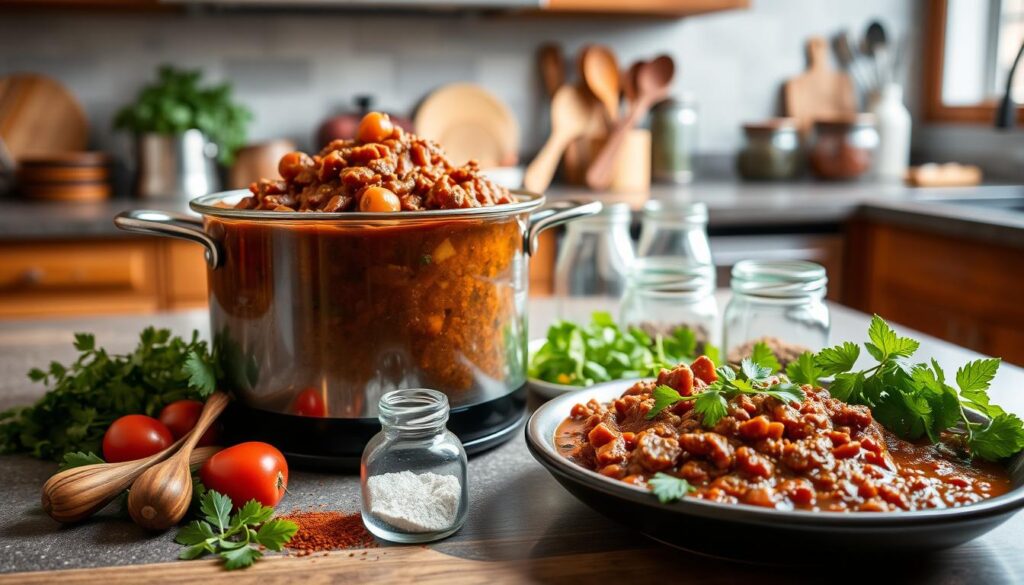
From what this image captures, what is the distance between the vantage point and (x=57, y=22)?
10.3ft

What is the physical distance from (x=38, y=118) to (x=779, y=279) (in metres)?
2.74

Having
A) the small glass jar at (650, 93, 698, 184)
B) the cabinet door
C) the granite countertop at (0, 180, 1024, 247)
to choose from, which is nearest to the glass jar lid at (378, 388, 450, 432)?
the granite countertop at (0, 180, 1024, 247)

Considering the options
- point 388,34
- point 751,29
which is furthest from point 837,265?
point 388,34

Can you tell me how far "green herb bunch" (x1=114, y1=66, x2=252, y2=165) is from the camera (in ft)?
9.55

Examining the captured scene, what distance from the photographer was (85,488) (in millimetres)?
830

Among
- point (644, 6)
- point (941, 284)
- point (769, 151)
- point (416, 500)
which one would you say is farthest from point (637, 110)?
point (416, 500)

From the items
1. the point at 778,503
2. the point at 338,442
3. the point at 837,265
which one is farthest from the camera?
the point at 837,265

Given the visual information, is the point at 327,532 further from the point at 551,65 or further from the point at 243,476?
the point at 551,65

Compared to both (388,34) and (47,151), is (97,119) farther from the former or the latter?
(388,34)

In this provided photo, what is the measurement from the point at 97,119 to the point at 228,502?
9.04 feet

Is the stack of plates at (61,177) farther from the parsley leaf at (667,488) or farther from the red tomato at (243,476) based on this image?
the parsley leaf at (667,488)

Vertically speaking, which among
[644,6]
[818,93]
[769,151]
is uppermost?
[644,6]

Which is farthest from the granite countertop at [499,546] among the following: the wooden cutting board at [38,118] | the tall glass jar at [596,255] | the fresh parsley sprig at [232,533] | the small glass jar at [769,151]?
the small glass jar at [769,151]

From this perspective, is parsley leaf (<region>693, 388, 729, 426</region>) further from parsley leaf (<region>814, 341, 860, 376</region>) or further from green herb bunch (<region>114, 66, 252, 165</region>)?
green herb bunch (<region>114, 66, 252, 165</region>)
